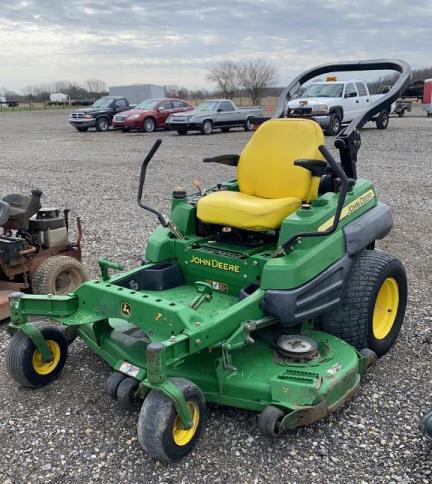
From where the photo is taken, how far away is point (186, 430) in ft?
8.95

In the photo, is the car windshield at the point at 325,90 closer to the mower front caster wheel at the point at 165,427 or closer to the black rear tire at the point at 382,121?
the black rear tire at the point at 382,121

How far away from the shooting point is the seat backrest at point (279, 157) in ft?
12.5

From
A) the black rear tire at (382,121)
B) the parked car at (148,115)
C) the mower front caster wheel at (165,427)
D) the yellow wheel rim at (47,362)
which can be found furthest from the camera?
the parked car at (148,115)

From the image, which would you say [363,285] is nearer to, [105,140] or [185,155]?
[185,155]

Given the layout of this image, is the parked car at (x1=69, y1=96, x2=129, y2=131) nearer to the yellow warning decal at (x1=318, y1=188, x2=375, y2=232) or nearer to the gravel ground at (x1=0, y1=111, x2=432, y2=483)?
the gravel ground at (x1=0, y1=111, x2=432, y2=483)

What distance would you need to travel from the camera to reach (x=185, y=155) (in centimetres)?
1389

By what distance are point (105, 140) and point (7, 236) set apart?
1422 cm

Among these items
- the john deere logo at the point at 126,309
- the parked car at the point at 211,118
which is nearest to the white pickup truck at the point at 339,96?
the parked car at the point at 211,118

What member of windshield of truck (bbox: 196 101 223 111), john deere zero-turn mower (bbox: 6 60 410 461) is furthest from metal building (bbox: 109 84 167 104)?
john deere zero-turn mower (bbox: 6 60 410 461)

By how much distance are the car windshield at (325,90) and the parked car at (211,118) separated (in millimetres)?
2293

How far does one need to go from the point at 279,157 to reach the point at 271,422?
1.90 m

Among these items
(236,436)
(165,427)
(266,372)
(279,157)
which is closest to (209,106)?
(279,157)

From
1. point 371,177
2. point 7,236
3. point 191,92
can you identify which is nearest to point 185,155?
point 371,177

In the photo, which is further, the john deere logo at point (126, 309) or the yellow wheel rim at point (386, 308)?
the yellow wheel rim at point (386, 308)
